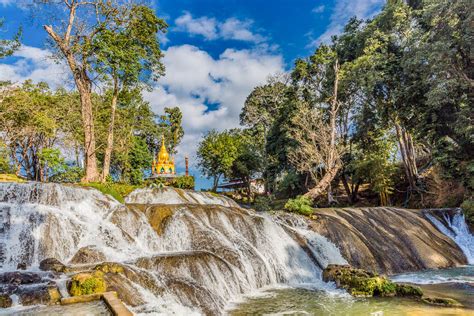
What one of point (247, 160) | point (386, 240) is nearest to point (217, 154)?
point (247, 160)

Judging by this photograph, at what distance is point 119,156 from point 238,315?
Answer: 30.3 meters

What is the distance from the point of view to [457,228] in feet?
54.0

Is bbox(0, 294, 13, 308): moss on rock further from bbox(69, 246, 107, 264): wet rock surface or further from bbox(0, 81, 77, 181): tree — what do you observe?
bbox(0, 81, 77, 181): tree

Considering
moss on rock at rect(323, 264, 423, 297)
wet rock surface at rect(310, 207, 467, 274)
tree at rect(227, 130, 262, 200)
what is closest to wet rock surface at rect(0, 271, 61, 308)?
moss on rock at rect(323, 264, 423, 297)

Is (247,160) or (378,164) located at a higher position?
(247,160)

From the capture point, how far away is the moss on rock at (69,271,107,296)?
20.3ft

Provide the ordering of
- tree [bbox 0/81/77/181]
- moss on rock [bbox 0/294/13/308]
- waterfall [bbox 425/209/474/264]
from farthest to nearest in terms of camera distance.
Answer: tree [bbox 0/81/77/181] → waterfall [bbox 425/209/474/264] → moss on rock [bbox 0/294/13/308]

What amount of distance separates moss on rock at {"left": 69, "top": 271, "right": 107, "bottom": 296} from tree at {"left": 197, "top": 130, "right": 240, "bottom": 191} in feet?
105

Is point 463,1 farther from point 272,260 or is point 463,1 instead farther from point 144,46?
point 144,46

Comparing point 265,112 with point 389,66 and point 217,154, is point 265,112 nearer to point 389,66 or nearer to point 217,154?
point 217,154

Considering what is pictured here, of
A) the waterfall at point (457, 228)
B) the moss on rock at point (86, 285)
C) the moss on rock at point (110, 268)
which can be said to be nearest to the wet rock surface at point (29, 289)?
the moss on rock at point (86, 285)

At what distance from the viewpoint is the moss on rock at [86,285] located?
6191 mm

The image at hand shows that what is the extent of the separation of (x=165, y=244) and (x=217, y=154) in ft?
94.3

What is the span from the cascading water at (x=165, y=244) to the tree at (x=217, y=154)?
25881mm
